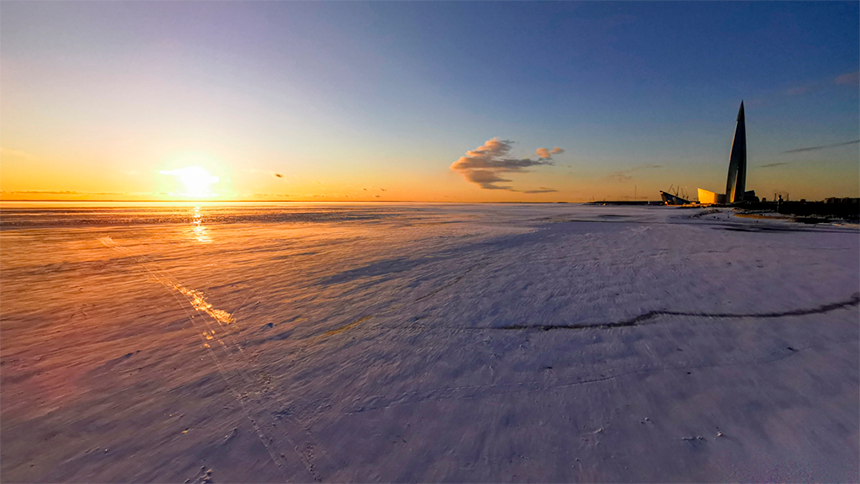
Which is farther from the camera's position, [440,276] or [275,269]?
[275,269]

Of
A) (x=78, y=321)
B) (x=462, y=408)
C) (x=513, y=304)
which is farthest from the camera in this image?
(x=513, y=304)

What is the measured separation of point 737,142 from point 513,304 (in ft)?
326

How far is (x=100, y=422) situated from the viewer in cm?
335

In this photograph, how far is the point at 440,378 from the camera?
401 centimetres

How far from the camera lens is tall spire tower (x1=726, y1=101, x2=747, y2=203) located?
235 feet

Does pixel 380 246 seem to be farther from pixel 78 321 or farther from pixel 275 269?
pixel 78 321

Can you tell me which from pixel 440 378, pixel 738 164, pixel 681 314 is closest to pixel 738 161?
pixel 738 164

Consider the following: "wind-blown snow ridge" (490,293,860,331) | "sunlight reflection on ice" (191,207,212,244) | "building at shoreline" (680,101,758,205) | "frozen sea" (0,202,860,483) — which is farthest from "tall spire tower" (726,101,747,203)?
"sunlight reflection on ice" (191,207,212,244)

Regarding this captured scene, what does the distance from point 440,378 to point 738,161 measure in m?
102

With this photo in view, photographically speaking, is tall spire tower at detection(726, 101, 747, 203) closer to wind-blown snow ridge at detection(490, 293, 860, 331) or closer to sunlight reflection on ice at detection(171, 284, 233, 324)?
wind-blown snow ridge at detection(490, 293, 860, 331)

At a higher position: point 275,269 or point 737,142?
point 737,142

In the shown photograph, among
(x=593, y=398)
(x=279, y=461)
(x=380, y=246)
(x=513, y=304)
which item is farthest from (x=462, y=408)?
(x=380, y=246)

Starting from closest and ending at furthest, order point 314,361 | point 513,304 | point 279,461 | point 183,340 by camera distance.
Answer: point 279,461 → point 314,361 → point 183,340 → point 513,304

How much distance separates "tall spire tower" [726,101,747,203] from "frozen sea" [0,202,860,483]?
8977cm
